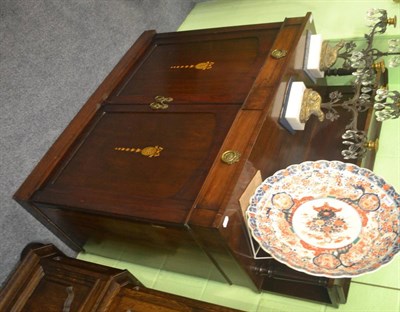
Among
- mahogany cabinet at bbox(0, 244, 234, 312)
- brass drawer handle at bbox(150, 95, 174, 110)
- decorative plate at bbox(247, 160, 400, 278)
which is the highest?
brass drawer handle at bbox(150, 95, 174, 110)

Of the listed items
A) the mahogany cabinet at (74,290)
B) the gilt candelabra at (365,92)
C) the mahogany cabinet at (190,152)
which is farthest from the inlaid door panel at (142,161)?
the gilt candelabra at (365,92)

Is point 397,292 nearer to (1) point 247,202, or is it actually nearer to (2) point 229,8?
(1) point 247,202

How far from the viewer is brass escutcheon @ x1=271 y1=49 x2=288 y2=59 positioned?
1377mm

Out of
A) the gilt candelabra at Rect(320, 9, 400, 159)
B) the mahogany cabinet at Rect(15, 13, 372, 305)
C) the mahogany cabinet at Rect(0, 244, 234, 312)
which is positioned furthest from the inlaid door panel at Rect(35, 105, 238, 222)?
the gilt candelabra at Rect(320, 9, 400, 159)

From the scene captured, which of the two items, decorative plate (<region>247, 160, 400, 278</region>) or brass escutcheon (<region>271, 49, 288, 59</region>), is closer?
decorative plate (<region>247, 160, 400, 278</region>)

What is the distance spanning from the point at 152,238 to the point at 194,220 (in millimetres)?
251

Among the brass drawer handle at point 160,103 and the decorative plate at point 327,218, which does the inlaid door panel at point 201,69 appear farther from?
the decorative plate at point 327,218

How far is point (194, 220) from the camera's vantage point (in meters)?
1.03

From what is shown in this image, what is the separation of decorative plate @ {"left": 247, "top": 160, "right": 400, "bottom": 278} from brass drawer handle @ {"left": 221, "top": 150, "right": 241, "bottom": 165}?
0.35 ft

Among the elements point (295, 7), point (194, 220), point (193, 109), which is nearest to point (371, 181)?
point (194, 220)

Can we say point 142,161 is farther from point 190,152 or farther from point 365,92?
point 365,92

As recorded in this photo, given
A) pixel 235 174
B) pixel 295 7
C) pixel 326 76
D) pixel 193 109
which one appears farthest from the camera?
pixel 295 7

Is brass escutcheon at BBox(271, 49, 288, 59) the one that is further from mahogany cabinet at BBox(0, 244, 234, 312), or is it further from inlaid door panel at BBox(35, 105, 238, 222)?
→ mahogany cabinet at BBox(0, 244, 234, 312)

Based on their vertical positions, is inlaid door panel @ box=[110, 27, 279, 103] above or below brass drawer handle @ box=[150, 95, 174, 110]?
above
